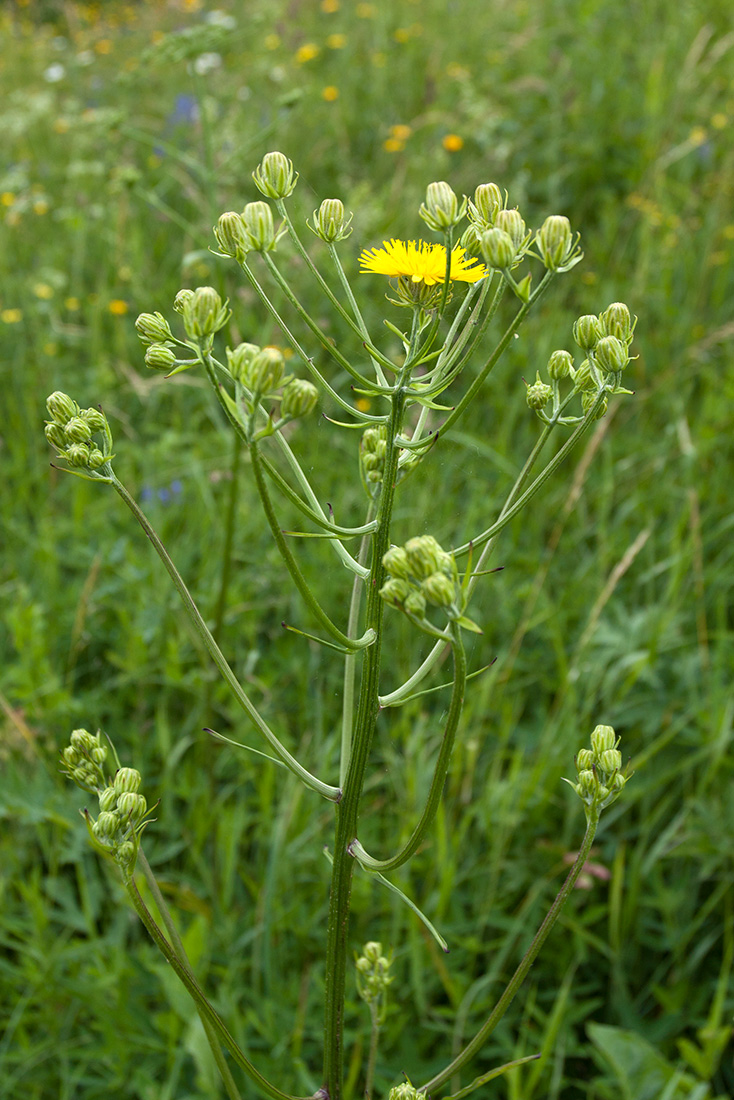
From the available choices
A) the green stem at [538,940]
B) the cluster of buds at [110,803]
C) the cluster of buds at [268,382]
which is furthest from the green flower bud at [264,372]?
the green stem at [538,940]

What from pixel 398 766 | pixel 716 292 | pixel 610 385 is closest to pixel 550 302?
pixel 716 292

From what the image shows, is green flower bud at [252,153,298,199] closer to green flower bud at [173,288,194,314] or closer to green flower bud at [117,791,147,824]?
green flower bud at [173,288,194,314]

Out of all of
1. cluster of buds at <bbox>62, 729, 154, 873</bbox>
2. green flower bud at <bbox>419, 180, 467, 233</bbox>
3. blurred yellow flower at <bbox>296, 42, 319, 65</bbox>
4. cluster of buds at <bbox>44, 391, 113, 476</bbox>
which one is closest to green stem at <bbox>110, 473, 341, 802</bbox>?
cluster of buds at <bbox>44, 391, 113, 476</bbox>

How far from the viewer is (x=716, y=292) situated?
3.76m

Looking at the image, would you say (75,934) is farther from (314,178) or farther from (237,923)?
(314,178)

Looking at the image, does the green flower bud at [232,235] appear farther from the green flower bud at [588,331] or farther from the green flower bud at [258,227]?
the green flower bud at [588,331]

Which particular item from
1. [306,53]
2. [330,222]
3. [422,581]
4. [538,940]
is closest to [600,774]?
[538,940]

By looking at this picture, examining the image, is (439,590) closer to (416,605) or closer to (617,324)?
(416,605)

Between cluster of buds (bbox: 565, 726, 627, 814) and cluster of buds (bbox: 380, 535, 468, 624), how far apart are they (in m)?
0.28

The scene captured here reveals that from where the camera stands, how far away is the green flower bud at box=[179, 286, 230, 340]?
866 mm

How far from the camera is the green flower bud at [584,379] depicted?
103 centimetres

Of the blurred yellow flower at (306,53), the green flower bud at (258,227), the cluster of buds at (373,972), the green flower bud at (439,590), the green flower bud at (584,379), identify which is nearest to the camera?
the green flower bud at (439,590)

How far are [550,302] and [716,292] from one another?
660 mm

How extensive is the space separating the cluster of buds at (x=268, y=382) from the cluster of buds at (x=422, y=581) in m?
0.16
